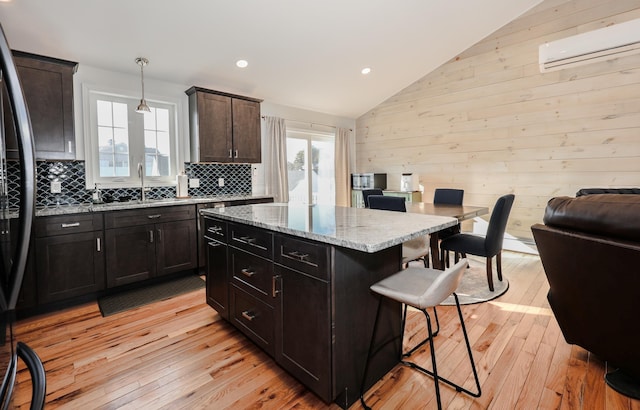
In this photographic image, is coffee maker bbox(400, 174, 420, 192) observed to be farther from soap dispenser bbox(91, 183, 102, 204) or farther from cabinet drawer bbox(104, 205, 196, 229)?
soap dispenser bbox(91, 183, 102, 204)

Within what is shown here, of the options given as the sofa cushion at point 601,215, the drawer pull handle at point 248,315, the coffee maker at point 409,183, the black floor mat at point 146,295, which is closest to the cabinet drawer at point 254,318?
the drawer pull handle at point 248,315

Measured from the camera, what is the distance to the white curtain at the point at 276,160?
511 centimetres

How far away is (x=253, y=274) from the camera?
1.99 metres

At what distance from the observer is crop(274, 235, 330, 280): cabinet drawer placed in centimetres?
151

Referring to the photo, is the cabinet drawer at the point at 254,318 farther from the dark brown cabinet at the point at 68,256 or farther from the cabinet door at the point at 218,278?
the dark brown cabinet at the point at 68,256

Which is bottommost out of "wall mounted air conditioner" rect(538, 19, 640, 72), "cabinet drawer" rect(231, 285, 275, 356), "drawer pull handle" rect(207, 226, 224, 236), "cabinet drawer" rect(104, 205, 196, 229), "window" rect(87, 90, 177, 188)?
"cabinet drawer" rect(231, 285, 275, 356)

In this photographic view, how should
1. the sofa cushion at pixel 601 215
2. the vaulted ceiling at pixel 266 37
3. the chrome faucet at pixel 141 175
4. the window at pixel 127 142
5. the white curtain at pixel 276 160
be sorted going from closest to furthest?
the sofa cushion at pixel 601 215
the vaulted ceiling at pixel 266 37
the window at pixel 127 142
the chrome faucet at pixel 141 175
the white curtain at pixel 276 160

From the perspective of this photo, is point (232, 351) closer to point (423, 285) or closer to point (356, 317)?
point (356, 317)

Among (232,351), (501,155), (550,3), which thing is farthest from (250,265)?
(550,3)

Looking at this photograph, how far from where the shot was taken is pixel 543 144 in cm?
432

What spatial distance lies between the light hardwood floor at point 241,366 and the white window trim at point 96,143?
1.48 m

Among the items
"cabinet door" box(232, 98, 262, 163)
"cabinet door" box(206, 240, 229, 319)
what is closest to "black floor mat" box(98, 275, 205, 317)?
"cabinet door" box(206, 240, 229, 319)

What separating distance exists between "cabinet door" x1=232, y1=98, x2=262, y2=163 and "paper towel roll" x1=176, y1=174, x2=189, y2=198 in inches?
27.7

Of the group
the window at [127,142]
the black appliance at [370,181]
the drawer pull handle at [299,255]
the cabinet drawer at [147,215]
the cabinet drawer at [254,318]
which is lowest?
the cabinet drawer at [254,318]
